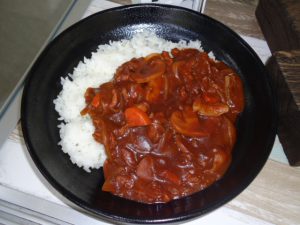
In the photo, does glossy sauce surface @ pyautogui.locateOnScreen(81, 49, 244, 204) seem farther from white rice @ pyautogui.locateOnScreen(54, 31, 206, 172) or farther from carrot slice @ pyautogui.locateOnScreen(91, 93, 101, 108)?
white rice @ pyautogui.locateOnScreen(54, 31, 206, 172)

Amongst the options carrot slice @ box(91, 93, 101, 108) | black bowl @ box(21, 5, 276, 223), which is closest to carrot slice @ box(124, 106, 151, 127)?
carrot slice @ box(91, 93, 101, 108)

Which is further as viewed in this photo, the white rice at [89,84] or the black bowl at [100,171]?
the white rice at [89,84]

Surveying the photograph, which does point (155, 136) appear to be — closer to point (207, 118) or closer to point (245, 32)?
point (207, 118)

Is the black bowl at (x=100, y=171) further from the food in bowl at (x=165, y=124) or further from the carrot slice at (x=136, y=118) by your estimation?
the carrot slice at (x=136, y=118)

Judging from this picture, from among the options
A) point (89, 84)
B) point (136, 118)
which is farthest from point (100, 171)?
point (89, 84)

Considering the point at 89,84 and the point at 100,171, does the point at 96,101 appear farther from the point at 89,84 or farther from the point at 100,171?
the point at 100,171

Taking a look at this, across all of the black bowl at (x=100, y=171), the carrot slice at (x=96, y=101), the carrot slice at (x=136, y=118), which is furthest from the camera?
the carrot slice at (x=96, y=101)

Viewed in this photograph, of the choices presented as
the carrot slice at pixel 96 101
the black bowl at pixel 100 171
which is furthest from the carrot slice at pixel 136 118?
the black bowl at pixel 100 171
